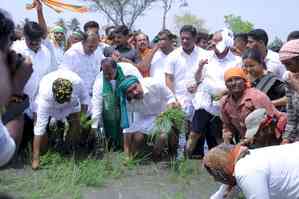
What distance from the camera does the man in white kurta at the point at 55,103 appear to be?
650 centimetres

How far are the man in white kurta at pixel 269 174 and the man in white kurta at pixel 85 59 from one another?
4.30 meters

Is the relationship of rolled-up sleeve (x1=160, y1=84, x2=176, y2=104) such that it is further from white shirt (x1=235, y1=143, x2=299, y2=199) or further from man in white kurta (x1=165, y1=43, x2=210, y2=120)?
white shirt (x1=235, y1=143, x2=299, y2=199)

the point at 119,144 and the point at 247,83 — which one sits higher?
the point at 247,83

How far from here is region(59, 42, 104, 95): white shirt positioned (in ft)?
25.0

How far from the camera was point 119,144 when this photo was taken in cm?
736

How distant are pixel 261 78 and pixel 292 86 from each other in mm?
1157

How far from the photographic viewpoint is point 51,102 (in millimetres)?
6637

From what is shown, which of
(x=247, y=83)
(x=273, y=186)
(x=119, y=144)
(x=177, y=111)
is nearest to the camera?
(x=273, y=186)

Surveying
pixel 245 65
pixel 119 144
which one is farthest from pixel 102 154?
pixel 245 65

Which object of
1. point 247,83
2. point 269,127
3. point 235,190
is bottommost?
point 235,190

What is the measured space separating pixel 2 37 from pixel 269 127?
2983mm

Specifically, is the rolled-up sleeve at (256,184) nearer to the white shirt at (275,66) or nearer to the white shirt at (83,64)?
the white shirt at (275,66)

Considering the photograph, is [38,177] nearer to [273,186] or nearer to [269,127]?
[269,127]

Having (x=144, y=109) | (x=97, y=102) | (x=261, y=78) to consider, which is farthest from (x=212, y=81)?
(x=97, y=102)
